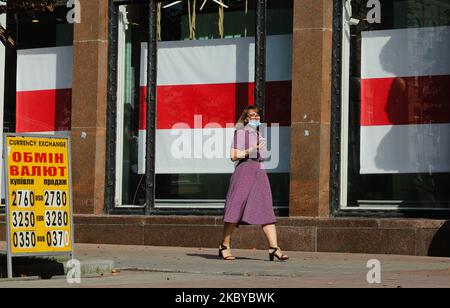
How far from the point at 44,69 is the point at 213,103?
3.46 metres

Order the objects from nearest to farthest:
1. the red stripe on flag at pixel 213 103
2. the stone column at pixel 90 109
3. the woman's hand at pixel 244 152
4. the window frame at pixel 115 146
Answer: the woman's hand at pixel 244 152 < the red stripe on flag at pixel 213 103 < the window frame at pixel 115 146 < the stone column at pixel 90 109

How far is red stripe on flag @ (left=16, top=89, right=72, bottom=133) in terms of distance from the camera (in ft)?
67.6

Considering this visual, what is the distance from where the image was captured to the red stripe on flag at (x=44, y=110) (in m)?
20.6

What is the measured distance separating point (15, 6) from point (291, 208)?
6.20 m

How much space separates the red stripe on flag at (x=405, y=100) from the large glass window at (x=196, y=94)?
1349 mm

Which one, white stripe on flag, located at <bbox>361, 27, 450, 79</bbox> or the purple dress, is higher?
white stripe on flag, located at <bbox>361, 27, 450, 79</bbox>

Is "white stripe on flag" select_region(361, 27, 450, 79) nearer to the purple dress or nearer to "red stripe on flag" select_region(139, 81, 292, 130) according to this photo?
"red stripe on flag" select_region(139, 81, 292, 130)

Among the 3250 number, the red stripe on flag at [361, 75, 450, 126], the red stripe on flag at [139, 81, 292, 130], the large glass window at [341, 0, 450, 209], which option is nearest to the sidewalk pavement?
the 3250 number

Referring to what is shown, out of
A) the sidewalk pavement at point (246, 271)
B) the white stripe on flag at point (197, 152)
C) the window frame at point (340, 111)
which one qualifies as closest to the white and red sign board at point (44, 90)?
the white stripe on flag at point (197, 152)

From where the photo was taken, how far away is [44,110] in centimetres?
2089

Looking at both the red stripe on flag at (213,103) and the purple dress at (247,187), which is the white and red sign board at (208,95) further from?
the purple dress at (247,187)

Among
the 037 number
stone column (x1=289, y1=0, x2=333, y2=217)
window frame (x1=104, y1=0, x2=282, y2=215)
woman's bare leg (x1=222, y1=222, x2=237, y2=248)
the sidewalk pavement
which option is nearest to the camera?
the sidewalk pavement

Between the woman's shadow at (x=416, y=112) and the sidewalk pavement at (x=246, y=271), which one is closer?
the sidewalk pavement at (x=246, y=271)

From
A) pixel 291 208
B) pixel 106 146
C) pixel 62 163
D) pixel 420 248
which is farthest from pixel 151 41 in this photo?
pixel 62 163
